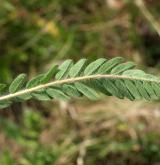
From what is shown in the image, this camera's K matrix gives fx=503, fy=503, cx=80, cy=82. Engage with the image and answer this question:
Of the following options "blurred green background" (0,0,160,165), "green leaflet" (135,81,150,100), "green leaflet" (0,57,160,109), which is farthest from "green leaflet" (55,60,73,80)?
"blurred green background" (0,0,160,165)

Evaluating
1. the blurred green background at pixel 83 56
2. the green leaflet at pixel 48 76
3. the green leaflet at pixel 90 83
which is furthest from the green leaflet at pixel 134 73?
the blurred green background at pixel 83 56

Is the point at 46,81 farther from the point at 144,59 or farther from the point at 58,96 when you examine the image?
the point at 144,59

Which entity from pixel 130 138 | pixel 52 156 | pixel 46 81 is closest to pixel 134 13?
pixel 130 138

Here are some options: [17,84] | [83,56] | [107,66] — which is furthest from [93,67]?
[83,56]

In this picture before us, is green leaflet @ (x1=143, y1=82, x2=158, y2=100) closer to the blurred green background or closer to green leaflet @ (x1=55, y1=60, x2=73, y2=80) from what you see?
green leaflet @ (x1=55, y1=60, x2=73, y2=80)

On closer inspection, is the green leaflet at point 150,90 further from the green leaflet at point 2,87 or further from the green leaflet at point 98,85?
the green leaflet at point 2,87

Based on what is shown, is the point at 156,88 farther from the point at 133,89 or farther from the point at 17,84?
the point at 17,84
